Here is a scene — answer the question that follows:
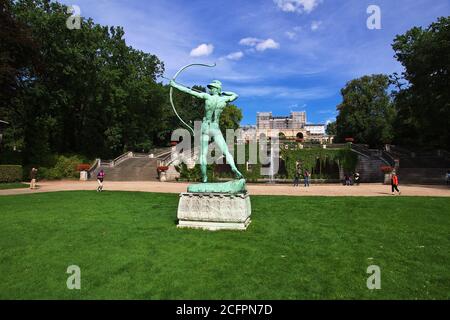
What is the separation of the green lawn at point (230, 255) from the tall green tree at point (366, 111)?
48231 mm

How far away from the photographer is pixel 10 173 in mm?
29328

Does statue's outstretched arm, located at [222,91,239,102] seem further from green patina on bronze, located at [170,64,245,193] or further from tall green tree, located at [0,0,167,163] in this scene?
tall green tree, located at [0,0,167,163]

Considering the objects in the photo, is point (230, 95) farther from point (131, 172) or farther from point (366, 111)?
point (366, 111)

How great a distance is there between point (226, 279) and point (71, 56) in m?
34.4

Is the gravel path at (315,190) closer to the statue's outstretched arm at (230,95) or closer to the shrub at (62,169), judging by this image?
the statue's outstretched arm at (230,95)

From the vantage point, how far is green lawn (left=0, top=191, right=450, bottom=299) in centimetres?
554

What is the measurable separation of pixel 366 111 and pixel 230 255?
5975cm

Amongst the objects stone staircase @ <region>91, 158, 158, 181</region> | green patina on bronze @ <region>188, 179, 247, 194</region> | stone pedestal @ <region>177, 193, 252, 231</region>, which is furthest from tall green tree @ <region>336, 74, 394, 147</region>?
stone pedestal @ <region>177, 193, 252, 231</region>

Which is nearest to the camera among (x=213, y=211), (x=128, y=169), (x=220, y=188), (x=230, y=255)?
(x=230, y=255)

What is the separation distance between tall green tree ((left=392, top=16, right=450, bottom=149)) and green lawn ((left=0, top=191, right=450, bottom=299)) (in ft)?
75.1

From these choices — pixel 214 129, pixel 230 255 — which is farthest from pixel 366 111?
pixel 230 255

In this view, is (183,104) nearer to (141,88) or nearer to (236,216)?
(141,88)

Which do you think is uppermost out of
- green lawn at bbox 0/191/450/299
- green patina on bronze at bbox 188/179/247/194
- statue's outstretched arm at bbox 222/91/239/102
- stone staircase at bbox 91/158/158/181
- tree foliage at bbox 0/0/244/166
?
tree foliage at bbox 0/0/244/166

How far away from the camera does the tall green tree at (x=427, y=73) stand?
2983cm
